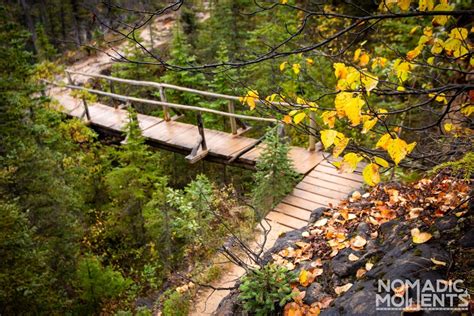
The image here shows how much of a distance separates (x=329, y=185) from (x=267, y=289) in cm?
403

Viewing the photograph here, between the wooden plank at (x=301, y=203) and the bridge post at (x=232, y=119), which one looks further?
the bridge post at (x=232, y=119)

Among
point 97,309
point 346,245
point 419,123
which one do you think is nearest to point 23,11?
point 97,309

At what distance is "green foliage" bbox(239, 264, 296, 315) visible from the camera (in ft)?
12.1

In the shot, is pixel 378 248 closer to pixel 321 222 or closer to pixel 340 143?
pixel 321 222

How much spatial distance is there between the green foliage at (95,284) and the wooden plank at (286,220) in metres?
4.74

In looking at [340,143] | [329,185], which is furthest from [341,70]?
[329,185]

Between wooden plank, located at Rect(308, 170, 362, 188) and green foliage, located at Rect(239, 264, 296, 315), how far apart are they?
386 centimetres

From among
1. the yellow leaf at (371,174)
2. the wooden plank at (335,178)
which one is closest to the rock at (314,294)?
the yellow leaf at (371,174)

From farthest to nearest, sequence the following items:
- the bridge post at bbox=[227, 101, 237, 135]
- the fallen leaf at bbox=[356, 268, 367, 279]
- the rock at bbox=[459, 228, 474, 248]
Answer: the bridge post at bbox=[227, 101, 237, 135] < the fallen leaf at bbox=[356, 268, 367, 279] < the rock at bbox=[459, 228, 474, 248]

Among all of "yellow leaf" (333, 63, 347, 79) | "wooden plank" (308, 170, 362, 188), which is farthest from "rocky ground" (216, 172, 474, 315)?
"wooden plank" (308, 170, 362, 188)

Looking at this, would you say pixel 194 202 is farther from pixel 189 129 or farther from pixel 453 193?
pixel 453 193

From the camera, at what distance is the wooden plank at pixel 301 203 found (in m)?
6.90

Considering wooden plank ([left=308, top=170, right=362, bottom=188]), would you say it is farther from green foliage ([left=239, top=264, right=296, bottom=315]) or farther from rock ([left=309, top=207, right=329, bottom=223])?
green foliage ([left=239, top=264, right=296, bottom=315])

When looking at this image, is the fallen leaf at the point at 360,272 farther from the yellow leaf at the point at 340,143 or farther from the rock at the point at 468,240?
the yellow leaf at the point at 340,143
